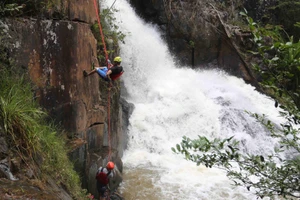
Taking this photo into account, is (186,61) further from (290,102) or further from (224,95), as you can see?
(290,102)

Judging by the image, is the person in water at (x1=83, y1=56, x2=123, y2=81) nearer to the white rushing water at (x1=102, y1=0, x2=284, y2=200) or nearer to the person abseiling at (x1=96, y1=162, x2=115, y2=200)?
the person abseiling at (x1=96, y1=162, x2=115, y2=200)

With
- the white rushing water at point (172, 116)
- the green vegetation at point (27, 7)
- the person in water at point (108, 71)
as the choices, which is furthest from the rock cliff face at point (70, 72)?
the white rushing water at point (172, 116)

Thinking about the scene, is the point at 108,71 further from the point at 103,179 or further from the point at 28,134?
the point at 28,134

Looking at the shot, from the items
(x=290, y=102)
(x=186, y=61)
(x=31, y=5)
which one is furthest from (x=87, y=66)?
(x=186, y=61)

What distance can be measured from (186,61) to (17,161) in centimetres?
1229

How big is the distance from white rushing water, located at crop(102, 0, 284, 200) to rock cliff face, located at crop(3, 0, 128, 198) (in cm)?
149

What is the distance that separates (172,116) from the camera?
33.6 feet

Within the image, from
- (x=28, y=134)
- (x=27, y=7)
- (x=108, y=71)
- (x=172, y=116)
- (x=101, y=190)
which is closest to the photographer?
(x=28, y=134)

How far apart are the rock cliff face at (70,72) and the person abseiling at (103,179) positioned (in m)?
0.34

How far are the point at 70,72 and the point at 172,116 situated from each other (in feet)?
18.7

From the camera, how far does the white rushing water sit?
6852 millimetres

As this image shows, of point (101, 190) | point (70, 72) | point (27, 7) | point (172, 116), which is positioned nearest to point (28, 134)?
point (70, 72)

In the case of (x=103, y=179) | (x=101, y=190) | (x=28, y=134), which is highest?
(x=28, y=134)

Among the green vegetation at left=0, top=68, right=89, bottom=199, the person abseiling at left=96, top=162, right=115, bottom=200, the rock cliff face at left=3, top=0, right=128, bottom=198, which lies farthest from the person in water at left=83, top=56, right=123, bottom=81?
the person abseiling at left=96, top=162, right=115, bottom=200
